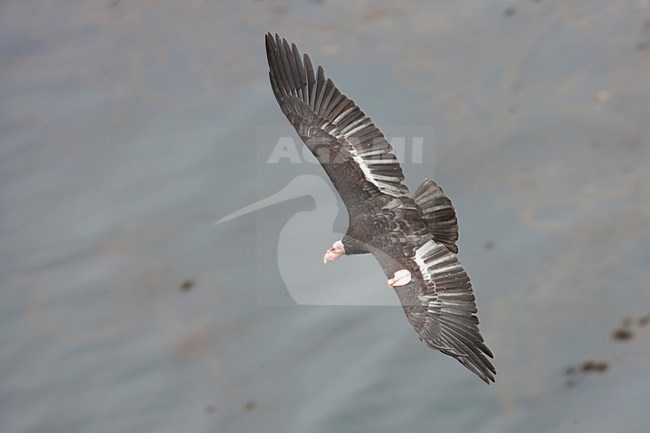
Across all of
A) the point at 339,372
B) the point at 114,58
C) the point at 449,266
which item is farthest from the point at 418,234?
the point at 114,58

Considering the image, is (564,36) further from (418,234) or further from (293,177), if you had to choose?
(418,234)

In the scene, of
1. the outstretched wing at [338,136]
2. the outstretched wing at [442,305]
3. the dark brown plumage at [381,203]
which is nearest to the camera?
the outstretched wing at [442,305]

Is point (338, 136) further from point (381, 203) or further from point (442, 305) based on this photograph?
point (442, 305)

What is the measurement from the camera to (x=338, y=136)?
5797 millimetres

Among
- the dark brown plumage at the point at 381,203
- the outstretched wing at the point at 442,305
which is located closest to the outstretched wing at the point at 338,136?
the dark brown plumage at the point at 381,203

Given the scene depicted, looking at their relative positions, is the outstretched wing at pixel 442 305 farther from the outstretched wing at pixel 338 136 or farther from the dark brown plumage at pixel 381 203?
the outstretched wing at pixel 338 136

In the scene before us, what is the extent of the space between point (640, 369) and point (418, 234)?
Answer: 8.22 feet

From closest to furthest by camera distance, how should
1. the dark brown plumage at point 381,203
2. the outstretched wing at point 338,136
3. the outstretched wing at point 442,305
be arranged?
the outstretched wing at point 442,305, the dark brown plumage at point 381,203, the outstretched wing at point 338,136

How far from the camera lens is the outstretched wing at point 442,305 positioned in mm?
5324

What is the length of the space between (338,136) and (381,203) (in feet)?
1.49

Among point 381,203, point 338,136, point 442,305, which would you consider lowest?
point 442,305

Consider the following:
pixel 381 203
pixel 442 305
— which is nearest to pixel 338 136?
pixel 381 203

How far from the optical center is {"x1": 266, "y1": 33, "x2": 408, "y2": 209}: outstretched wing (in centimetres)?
574

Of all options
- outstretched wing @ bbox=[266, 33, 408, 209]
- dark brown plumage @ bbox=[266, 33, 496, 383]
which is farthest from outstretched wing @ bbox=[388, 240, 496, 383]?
outstretched wing @ bbox=[266, 33, 408, 209]
